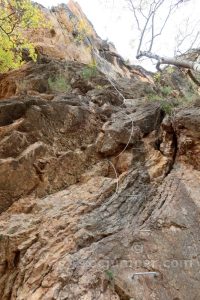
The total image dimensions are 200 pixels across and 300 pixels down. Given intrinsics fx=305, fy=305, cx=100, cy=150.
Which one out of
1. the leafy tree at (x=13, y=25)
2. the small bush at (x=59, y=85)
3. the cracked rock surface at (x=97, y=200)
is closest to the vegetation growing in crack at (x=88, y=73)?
the small bush at (x=59, y=85)

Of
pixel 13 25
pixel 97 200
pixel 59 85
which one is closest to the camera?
pixel 97 200

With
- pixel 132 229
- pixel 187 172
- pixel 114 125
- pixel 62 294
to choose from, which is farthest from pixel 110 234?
pixel 114 125

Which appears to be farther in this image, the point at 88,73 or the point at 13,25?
the point at 88,73

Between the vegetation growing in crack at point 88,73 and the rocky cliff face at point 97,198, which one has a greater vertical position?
the vegetation growing in crack at point 88,73

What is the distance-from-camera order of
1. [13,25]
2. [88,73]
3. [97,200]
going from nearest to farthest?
[97,200]
[13,25]
[88,73]

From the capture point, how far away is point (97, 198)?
591cm

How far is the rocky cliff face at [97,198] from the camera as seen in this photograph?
14.6ft

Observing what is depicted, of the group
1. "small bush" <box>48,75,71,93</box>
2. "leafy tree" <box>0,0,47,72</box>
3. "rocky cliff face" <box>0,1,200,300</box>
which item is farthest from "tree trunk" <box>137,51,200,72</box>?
"leafy tree" <box>0,0,47,72</box>

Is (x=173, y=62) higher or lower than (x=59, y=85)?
higher

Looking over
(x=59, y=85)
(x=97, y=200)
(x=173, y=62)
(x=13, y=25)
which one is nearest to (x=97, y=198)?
(x=97, y=200)

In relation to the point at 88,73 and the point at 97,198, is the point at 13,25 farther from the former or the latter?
the point at 97,198

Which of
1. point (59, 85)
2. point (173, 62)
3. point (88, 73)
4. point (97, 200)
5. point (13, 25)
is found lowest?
point (97, 200)

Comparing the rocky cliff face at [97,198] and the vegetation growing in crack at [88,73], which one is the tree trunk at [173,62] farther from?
the vegetation growing in crack at [88,73]

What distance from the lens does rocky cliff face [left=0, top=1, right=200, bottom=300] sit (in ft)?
14.6
